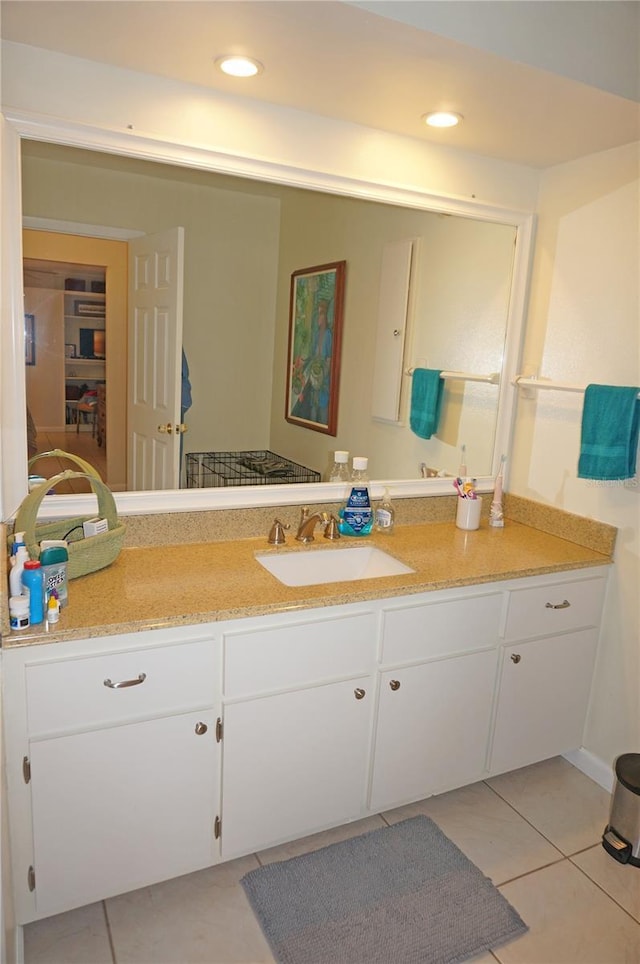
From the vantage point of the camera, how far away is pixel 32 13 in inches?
58.6

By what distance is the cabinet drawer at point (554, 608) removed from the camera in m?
2.14

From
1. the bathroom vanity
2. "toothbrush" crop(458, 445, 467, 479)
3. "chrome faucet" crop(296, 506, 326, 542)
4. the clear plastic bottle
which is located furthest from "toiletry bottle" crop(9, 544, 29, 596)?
"toothbrush" crop(458, 445, 467, 479)

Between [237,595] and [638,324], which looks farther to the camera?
[638,324]

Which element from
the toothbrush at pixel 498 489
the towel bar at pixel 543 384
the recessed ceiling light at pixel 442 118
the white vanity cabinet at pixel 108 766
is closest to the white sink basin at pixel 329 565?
the white vanity cabinet at pixel 108 766

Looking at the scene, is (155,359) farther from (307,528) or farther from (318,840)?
(318,840)

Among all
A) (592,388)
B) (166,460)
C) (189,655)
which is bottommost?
(189,655)

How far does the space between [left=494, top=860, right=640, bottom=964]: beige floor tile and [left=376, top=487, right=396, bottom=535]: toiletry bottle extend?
1155 mm

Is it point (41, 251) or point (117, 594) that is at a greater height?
point (41, 251)

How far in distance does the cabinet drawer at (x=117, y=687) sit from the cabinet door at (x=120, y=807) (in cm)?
4

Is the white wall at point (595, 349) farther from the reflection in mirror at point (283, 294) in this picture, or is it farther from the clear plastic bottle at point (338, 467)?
the clear plastic bottle at point (338, 467)

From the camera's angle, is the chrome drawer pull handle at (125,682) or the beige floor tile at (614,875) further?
the beige floor tile at (614,875)

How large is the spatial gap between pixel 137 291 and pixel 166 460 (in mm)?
528

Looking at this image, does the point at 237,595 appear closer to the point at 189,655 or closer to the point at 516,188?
the point at 189,655

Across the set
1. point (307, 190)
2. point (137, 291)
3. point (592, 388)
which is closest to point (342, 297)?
point (307, 190)
